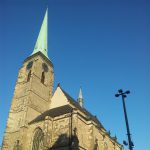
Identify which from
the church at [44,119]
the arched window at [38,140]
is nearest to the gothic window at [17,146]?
the church at [44,119]

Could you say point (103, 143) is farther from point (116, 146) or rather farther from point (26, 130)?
point (26, 130)

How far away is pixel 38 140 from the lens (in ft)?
88.0

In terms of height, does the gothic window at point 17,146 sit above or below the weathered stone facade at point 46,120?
below

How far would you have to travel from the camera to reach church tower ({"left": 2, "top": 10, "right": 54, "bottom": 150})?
2888 cm

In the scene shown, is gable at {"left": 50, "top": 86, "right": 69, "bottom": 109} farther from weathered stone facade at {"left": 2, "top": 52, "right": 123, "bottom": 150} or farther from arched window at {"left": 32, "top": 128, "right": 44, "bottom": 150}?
arched window at {"left": 32, "top": 128, "right": 44, "bottom": 150}

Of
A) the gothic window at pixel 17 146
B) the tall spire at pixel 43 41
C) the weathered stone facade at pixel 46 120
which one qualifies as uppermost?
the tall spire at pixel 43 41

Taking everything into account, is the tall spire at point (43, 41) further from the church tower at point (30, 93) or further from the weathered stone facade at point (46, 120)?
the weathered stone facade at point (46, 120)

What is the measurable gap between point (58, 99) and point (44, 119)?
243 inches

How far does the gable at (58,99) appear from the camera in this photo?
31.4 m

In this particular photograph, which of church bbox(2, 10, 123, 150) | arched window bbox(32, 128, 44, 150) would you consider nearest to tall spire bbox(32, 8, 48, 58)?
church bbox(2, 10, 123, 150)

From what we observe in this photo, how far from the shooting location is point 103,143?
28.7 metres

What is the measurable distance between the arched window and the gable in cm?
574

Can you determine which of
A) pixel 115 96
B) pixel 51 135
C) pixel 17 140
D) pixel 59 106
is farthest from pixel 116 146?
pixel 115 96

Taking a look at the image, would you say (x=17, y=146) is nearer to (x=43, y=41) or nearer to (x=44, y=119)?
(x=44, y=119)
